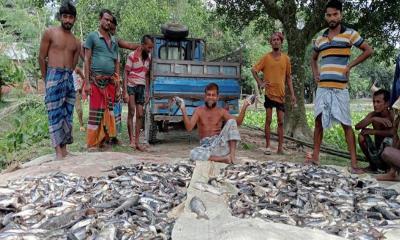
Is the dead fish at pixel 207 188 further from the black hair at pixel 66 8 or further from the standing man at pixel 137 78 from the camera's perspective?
the standing man at pixel 137 78

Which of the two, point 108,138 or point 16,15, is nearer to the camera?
point 108,138

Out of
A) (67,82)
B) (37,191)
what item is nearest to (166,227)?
(37,191)

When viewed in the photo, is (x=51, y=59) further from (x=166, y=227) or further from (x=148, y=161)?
(x=166, y=227)

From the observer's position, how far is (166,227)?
364cm

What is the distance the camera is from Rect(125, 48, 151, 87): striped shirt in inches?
331

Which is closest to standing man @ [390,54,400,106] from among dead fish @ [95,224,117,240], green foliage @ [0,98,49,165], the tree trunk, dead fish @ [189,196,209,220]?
dead fish @ [189,196,209,220]

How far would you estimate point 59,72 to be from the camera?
657cm

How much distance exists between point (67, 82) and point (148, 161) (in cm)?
165

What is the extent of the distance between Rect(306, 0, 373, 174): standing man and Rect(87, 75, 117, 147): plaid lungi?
11.3 ft

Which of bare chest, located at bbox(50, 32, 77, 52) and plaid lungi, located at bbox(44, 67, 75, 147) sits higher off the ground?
bare chest, located at bbox(50, 32, 77, 52)

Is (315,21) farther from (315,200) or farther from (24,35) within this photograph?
(24,35)

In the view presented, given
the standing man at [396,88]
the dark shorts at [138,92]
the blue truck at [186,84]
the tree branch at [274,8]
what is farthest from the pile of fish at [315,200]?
the tree branch at [274,8]

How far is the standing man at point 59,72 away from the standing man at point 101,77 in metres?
0.76

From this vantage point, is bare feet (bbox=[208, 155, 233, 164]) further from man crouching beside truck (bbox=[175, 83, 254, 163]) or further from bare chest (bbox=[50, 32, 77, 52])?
bare chest (bbox=[50, 32, 77, 52])
